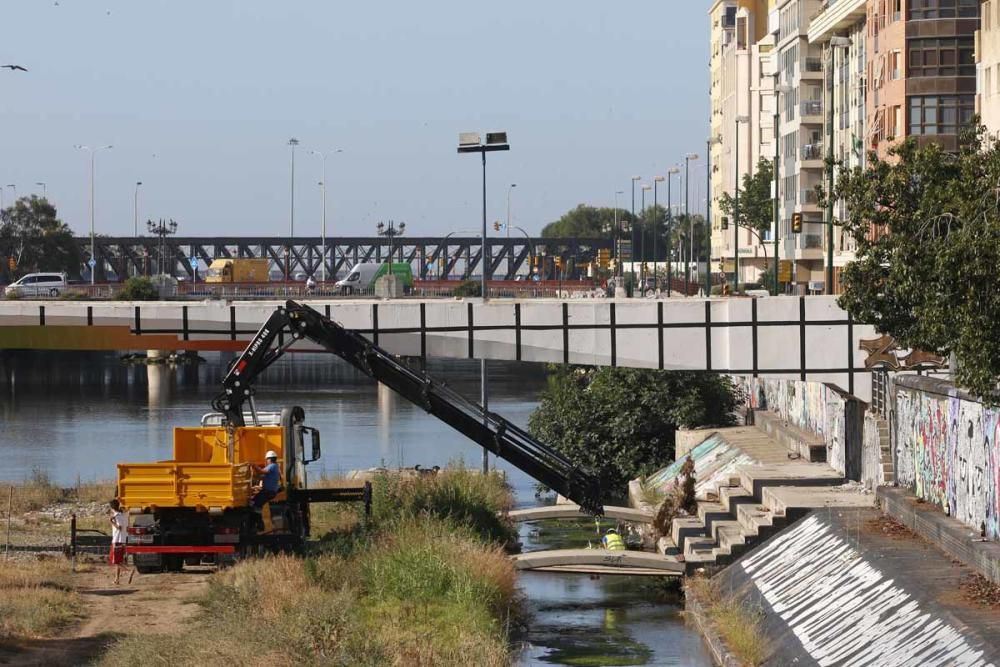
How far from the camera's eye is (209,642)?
76.4 feet

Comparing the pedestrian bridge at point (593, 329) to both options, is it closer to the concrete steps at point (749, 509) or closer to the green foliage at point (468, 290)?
the concrete steps at point (749, 509)

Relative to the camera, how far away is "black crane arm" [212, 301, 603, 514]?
38.6 meters

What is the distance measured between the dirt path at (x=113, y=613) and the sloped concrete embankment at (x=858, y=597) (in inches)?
381

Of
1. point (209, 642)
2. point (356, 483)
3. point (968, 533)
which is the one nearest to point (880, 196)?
point (968, 533)

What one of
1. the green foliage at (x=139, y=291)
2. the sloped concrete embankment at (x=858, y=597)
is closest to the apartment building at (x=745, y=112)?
the green foliage at (x=139, y=291)

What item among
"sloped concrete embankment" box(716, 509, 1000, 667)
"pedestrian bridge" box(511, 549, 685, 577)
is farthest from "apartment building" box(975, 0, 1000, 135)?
"sloped concrete embankment" box(716, 509, 1000, 667)

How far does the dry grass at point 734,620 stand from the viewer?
28.2m

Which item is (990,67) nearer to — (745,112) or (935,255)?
(935,255)

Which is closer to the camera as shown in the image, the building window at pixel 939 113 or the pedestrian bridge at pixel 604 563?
the pedestrian bridge at pixel 604 563

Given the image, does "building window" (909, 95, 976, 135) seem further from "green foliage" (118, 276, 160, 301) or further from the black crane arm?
"green foliage" (118, 276, 160, 301)

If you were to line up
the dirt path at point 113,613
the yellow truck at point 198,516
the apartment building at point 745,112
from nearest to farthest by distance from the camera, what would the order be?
the dirt path at point 113,613
the yellow truck at point 198,516
the apartment building at point 745,112

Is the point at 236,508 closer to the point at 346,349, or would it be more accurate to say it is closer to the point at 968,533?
the point at 346,349

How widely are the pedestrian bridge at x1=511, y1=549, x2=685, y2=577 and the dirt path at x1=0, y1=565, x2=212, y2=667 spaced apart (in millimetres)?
6761

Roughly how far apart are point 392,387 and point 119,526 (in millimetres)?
8447
